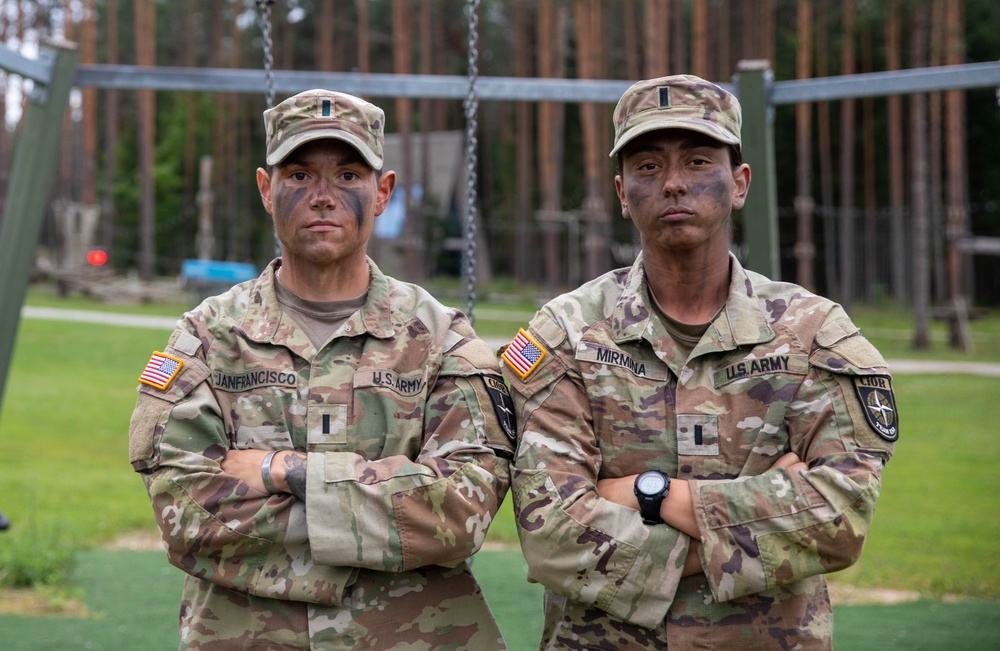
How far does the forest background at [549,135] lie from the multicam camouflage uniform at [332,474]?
699 inches

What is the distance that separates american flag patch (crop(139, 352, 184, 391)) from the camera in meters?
2.55

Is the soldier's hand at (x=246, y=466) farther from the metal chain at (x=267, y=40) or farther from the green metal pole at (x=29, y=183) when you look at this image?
the green metal pole at (x=29, y=183)

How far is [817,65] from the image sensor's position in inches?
1117

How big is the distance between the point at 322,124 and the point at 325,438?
0.74 meters

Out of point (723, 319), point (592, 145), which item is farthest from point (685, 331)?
point (592, 145)

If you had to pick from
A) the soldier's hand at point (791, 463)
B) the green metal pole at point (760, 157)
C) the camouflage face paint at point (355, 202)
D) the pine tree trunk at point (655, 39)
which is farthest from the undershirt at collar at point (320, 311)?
the pine tree trunk at point (655, 39)

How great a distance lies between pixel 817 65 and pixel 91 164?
730 inches

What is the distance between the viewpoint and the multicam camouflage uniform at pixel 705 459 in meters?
2.36

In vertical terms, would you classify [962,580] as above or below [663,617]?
below

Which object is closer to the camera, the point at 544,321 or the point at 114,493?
the point at 544,321

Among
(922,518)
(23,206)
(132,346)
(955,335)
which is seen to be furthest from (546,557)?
(955,335)

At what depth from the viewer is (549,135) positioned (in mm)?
24953

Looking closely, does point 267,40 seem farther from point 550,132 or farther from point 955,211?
point 550,132

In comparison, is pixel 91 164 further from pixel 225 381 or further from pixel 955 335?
pixel 225 381
